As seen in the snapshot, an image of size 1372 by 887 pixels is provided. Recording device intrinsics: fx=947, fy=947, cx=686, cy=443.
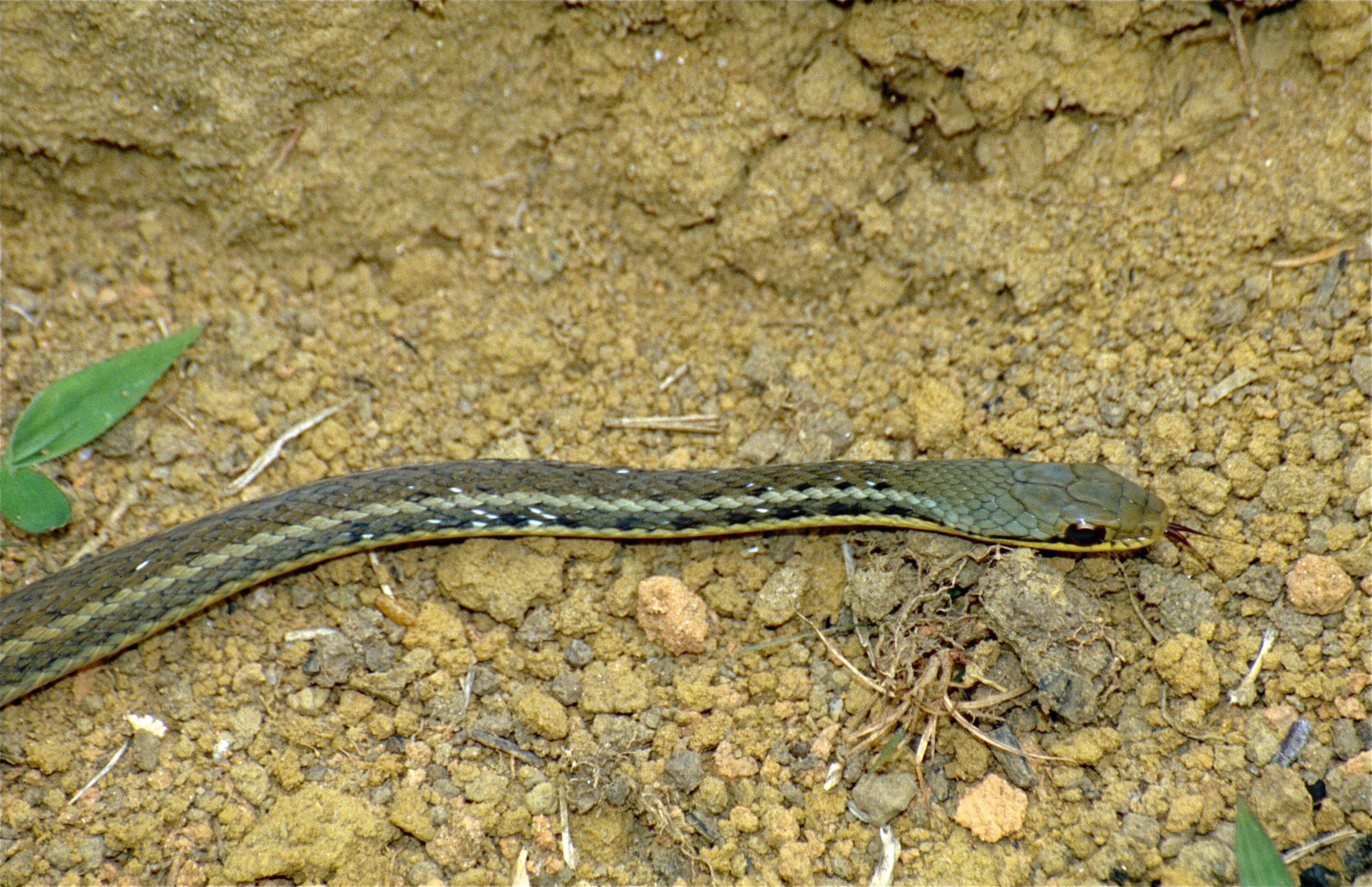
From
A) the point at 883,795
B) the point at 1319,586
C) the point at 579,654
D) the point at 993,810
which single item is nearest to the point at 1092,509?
the point at 1319,586

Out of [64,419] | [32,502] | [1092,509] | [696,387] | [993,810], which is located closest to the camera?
[993,810]

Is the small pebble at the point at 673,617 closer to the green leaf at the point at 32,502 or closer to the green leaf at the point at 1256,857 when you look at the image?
the green leaf at the point at 1256,857

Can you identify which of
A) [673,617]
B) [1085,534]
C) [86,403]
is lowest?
[673,617]

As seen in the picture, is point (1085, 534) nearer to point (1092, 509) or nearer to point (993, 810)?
point (1092, 509)

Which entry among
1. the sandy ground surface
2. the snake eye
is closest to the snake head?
the snake eye

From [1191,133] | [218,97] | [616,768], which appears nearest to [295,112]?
[218,97]

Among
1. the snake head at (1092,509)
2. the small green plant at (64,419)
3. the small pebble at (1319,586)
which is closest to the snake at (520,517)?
the snake head at (1092,509)

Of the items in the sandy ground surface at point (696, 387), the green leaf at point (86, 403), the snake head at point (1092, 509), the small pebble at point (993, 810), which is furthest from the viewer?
the green leaf at point (86, 403)
